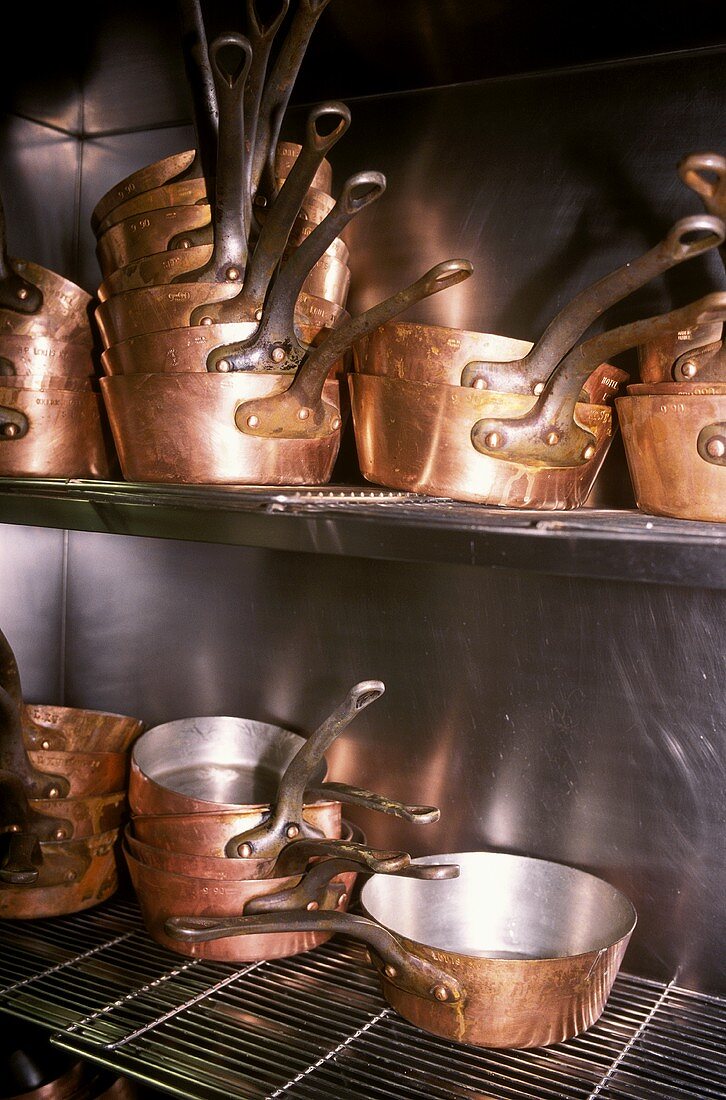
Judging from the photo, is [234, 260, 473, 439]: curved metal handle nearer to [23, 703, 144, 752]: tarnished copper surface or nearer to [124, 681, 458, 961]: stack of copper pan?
[124, 681, 458, 961]: stack of copper pan

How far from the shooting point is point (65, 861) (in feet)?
3.57

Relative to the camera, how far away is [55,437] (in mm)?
1061

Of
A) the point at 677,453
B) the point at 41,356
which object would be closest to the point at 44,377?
the point at 41,356

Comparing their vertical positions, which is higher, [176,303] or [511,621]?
[176,303]

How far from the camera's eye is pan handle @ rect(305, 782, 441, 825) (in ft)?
3.03

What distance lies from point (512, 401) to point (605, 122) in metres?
0.40

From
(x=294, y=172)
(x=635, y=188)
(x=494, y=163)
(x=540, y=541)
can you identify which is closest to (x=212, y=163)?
(x=294, y=172)

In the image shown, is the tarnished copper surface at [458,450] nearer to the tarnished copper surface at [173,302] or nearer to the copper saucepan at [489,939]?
the tarnished copper surface at [173,302]

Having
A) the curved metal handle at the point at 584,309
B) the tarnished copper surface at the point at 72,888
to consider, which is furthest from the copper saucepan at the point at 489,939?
the curved metal handle at the point at 584,309

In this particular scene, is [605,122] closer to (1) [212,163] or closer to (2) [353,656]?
(1) [212,163]

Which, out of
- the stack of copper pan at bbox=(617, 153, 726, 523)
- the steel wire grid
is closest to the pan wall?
the steel wire grid

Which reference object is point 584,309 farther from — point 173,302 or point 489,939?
point 489,939

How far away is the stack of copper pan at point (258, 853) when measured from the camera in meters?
0.95

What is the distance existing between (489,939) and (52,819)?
0.45 meters
